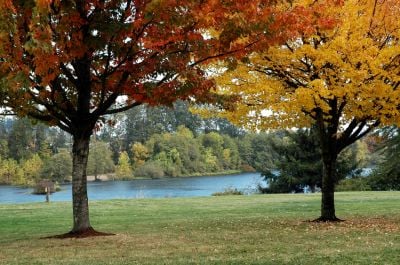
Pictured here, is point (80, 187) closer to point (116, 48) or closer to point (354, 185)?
point (116, 48)

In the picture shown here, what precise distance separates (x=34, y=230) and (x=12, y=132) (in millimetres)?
89248

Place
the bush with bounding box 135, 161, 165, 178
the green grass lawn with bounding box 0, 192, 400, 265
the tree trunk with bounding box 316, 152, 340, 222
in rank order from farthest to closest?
the bush with bounding box 135, 161, 165, 178 < the tree trunk with bounding box 316, 152, 340, 222 < the green grass lawn with bounding box 0, 192, 400, 265

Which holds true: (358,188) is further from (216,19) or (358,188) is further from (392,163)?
(216,19)

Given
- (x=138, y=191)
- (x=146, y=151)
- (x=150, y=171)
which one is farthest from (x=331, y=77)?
(x=146, y=151)

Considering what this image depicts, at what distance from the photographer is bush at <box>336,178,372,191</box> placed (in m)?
37.2

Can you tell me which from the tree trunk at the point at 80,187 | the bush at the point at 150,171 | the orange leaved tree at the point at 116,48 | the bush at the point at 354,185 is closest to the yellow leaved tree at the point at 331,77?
the orange leaved tree at the point at 116,48

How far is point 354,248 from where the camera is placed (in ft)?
28.4

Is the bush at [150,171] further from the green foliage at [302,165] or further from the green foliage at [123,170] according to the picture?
the green foliage at [302,165]

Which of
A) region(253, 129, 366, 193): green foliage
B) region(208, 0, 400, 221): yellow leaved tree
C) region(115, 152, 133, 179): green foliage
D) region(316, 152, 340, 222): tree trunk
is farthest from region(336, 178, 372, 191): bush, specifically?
region(115, 152, 133, 179): green foliage

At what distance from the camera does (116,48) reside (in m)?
9.80

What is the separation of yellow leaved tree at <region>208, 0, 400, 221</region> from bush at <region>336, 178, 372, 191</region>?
81.0 feet

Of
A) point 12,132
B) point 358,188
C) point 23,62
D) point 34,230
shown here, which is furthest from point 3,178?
point 23,62

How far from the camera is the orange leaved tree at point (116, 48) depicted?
28.2 feet

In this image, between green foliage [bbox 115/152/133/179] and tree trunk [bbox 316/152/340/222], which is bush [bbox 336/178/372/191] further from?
green foliage [bbox 115/152/133/179]
